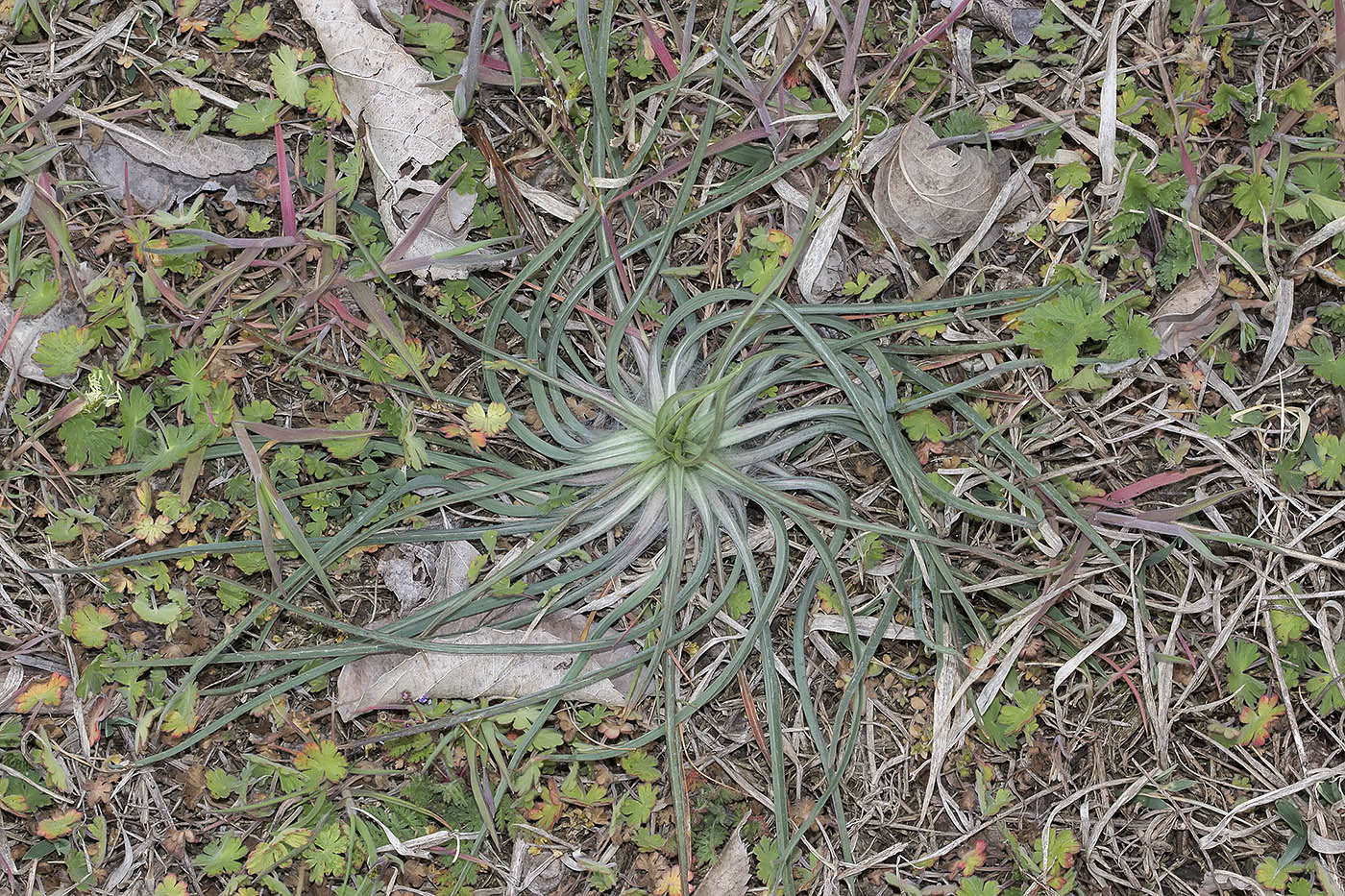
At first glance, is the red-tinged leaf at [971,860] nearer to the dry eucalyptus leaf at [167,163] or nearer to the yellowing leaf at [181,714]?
the yellowing leaf at [181,714]

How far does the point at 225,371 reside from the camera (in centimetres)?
227

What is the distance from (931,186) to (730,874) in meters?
1.67

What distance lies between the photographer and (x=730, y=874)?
2244 mm

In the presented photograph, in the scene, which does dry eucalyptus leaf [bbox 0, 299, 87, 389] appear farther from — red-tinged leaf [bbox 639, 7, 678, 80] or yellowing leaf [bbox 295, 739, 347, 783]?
red-tinged leaf [bbox 639, 7, 678, 80]

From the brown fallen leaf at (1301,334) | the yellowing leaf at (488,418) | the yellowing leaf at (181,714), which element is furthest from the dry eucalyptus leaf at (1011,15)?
the yellowing leaf at (181,714)

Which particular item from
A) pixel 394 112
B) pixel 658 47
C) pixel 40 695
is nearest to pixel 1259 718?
pixel 658 47

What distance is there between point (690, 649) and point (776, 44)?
148cm

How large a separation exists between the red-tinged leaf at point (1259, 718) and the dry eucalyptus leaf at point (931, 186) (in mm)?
1307

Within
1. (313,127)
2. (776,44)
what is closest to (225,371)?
(313,127)

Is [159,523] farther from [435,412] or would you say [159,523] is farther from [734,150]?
[734,150]

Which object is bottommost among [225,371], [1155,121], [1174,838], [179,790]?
[1174,838]

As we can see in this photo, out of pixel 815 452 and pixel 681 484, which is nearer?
pixel 681 484

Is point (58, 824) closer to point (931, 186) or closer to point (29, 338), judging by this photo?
point (29, 338)

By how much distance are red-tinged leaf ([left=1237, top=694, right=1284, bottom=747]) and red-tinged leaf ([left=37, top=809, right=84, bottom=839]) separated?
2.71 m
